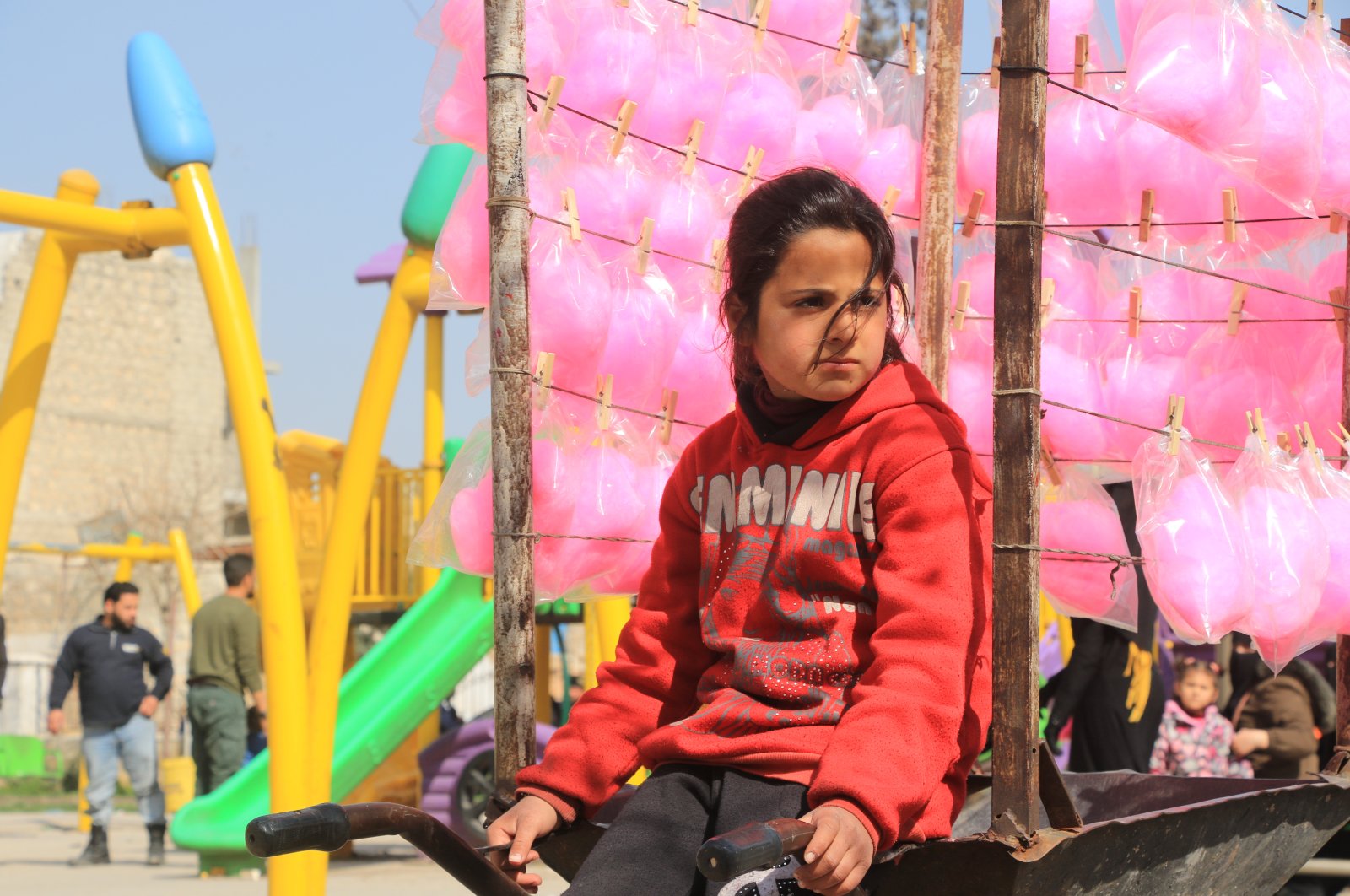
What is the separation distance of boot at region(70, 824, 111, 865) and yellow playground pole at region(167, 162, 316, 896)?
381 cm

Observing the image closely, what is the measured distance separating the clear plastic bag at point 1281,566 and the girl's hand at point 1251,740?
8.46 feet

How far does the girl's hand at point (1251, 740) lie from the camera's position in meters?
→ 5.07

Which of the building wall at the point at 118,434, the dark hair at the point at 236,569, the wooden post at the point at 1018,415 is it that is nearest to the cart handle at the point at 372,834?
the wooden post at the point at 1018,415

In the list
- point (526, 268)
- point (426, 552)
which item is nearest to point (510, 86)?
point (526, 268)

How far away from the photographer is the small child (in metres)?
5.68

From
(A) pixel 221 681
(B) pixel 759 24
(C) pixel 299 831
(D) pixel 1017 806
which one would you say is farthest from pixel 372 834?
(A) pixel 221 681

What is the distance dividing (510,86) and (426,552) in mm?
950

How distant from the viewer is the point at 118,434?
32188 millimetres

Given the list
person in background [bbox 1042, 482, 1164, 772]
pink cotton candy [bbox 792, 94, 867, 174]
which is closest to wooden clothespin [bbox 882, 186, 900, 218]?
pink cotton candy [bbox 792, 94, 867, 174]

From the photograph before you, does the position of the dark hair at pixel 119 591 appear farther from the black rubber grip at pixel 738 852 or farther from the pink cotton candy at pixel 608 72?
the black rubber grip at pixel 738 852

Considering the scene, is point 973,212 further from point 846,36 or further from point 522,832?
point 522,832

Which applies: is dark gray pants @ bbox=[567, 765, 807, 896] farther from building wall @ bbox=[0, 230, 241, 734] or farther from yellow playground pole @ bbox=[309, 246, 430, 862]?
building wall @ bbox=[0, 230, 241, 734]

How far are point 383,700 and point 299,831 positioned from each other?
22.3 feet

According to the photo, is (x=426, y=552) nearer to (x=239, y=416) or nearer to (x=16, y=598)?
(x=239, y=416)
